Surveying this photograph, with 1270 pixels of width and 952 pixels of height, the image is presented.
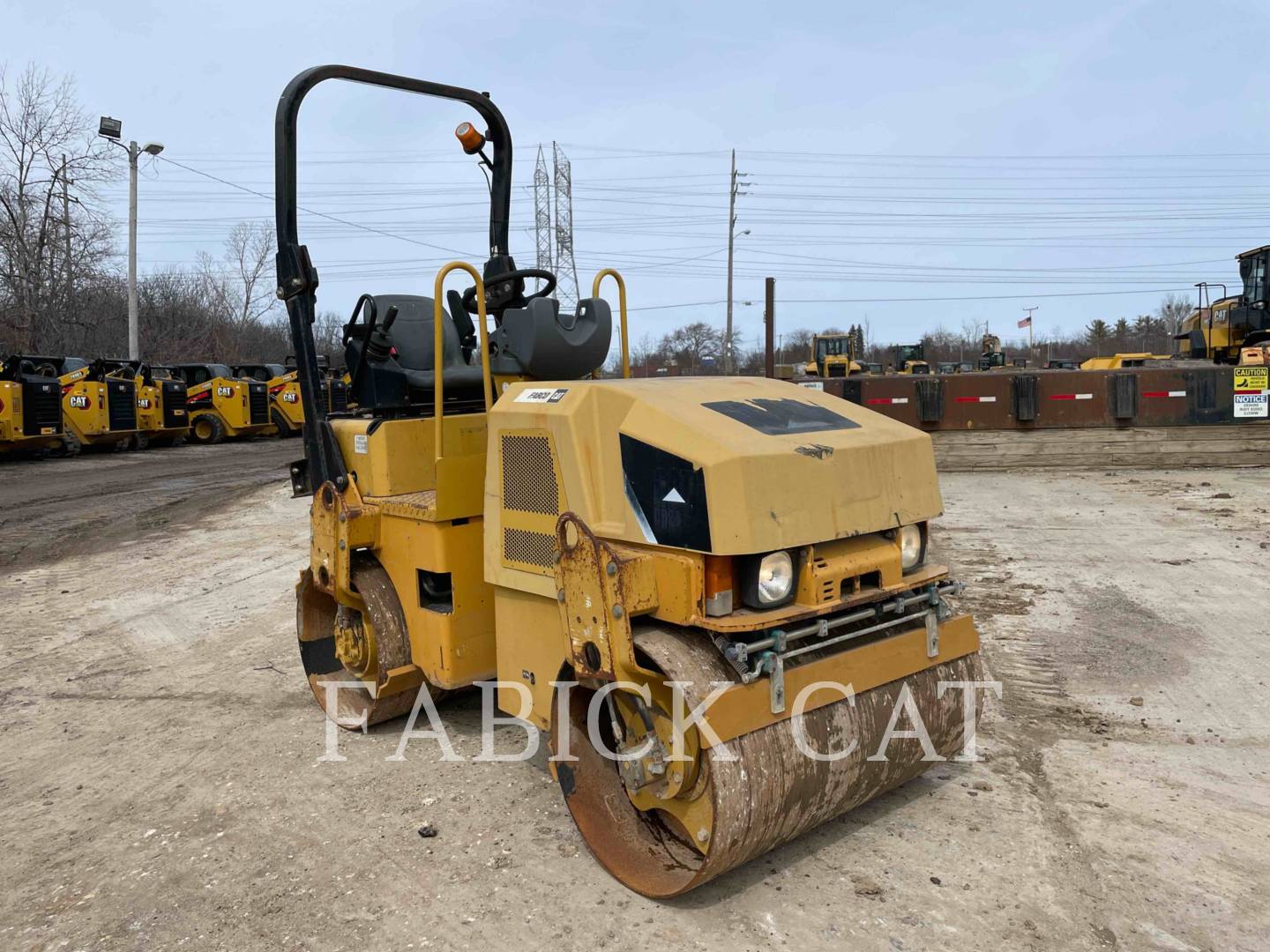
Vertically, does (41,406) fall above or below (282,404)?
below

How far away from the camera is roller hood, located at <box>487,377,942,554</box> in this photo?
292 centimetres

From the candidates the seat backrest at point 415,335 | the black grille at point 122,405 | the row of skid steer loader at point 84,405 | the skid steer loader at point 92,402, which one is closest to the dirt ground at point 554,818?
the seat backrest at point 415,335

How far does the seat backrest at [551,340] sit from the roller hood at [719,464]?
479mm

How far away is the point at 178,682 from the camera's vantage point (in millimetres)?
5613

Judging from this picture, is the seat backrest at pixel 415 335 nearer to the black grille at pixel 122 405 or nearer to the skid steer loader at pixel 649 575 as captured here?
the skid steer loader at pixel 649 575

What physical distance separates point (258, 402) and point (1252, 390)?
21.3m

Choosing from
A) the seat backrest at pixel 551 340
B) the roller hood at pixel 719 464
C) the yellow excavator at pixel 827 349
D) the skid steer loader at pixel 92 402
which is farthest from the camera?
the yellow excavator at pixel 827 349

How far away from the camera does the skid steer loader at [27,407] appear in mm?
17984

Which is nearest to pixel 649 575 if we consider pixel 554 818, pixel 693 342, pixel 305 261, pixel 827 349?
pixel 554 818

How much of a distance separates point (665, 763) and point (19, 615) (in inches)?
247

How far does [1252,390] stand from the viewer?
13453 mm

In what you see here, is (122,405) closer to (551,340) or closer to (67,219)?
(67,219)

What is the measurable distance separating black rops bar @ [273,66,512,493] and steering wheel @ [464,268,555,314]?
2.26 ft

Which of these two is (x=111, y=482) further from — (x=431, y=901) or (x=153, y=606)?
(x=431, y=901)
